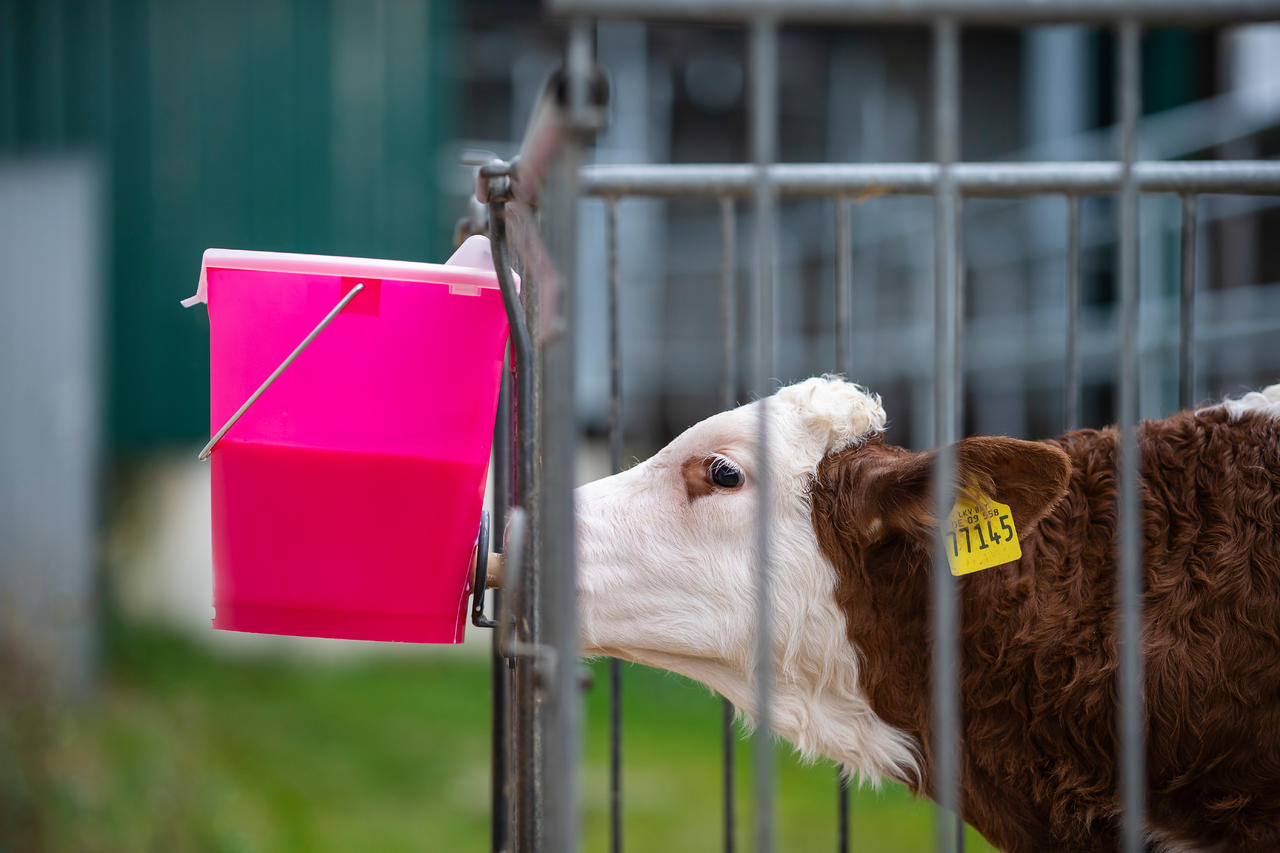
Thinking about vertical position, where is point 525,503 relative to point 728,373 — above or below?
below

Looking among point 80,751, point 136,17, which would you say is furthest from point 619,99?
point 80,751

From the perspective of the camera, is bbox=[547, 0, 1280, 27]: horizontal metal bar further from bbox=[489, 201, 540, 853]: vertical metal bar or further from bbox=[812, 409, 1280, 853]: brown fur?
bbox=[812, 409, 1280, 853]: brown fur

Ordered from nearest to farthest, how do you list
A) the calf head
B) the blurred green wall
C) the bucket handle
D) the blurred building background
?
the bucket handle
the calf head
the blurred building background
the blurred green wall

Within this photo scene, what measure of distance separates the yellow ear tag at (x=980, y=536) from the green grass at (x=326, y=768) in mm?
1589

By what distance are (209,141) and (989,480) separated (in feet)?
20.3

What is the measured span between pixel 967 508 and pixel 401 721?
420 centimetres

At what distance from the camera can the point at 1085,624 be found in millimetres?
1760

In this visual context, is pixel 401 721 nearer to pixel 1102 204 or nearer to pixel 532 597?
pixel 532 597

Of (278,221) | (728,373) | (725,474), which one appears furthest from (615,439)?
(278,221)

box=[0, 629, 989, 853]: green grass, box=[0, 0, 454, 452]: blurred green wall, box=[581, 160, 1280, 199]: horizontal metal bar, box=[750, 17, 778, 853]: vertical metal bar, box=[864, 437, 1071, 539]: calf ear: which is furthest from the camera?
box=[0, 0, 454, 452]: blurred green wall

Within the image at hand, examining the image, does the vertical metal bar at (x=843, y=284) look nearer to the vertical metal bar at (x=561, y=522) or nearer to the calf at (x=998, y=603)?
the calf at (x=998, y=603)

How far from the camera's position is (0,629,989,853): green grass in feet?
12.0

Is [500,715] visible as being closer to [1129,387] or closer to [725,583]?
[725,583]

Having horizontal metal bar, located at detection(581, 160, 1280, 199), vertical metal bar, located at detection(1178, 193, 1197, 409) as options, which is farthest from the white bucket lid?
vertical metal bar, located at detection(1178, 193, 1197, 409)
